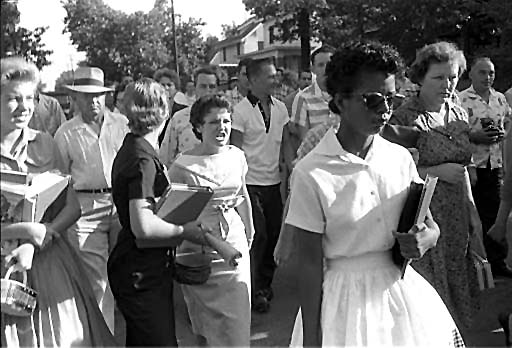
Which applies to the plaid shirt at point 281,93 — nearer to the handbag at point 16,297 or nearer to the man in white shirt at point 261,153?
the man in white shirt at point 261,153

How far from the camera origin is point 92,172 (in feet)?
16.3

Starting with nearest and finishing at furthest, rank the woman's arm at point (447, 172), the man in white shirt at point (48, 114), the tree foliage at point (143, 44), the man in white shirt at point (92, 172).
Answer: the woman's arm at point (447, 172) < the man in white shirt at point (92, 172) < the man in white shirt at point (48, 114) < the tree foliage at point (143, 44)

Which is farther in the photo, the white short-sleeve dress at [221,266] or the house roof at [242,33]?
the house roof at [242,33]

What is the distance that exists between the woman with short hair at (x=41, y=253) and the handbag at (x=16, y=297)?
0.08 m

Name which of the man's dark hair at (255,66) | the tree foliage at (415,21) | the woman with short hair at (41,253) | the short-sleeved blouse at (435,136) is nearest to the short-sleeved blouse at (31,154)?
the woman with short hair at (41,253)

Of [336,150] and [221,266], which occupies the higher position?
[336,150]

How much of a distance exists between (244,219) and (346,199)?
204 cm

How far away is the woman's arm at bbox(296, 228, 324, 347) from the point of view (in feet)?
8.33

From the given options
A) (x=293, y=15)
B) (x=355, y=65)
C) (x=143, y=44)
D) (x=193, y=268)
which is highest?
(x=293, y=15)

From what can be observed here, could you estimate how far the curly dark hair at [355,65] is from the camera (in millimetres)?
2617

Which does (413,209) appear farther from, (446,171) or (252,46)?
(252,46)

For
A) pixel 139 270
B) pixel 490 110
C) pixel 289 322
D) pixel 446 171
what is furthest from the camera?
pixel 490 110

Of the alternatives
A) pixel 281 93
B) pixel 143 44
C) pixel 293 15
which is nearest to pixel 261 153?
pixel 281 93

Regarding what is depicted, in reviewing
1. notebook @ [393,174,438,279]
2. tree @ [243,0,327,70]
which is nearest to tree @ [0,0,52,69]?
notebook @ [393,174,438,279]
